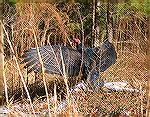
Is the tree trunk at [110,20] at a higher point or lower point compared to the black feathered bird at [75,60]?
higher

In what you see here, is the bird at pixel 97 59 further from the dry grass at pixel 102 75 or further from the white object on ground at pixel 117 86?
the white object on ground at pixel 117 86

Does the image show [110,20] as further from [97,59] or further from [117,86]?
[117,86]

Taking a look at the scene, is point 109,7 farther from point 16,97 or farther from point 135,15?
point 16,97

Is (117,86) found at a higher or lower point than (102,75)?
lower

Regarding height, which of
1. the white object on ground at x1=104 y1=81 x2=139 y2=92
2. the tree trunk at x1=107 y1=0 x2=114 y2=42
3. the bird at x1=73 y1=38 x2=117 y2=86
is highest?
the tree trunk at x1=107 y1=0 x2=114 y2=42

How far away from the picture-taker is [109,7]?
160 inches

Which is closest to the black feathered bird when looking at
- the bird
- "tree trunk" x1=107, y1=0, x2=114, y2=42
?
the bird

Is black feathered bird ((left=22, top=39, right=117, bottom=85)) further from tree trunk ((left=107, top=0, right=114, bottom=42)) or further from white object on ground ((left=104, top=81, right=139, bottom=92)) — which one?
white object on ground ((left=104, top=81, right=139, bottom=92))

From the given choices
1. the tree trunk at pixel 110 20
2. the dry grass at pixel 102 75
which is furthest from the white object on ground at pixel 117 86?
the tree trunk at pixel 110 20

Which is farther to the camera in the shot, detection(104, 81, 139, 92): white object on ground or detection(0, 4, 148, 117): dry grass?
detection(104, 81, 139, 92): white object on ground

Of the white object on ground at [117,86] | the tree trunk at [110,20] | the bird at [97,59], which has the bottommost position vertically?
the white object on ground at [117,86]

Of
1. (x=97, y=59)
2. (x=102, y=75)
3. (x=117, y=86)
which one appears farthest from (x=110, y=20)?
(x=117, y=86)

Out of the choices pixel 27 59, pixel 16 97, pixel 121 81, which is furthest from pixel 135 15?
pixel 16 97

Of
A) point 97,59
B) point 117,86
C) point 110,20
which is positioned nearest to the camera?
point 97,59
